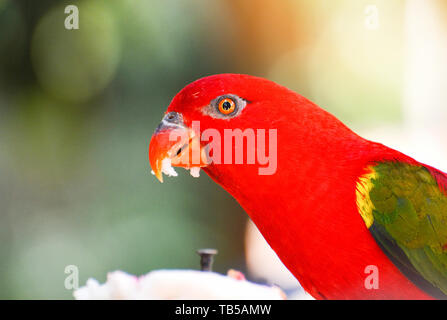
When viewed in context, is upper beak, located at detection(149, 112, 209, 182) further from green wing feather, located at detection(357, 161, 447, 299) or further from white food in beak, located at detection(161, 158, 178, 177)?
green wing feather, located at detection(357, 161, 447, 299)

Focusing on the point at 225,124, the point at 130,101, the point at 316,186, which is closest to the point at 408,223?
the point at 316,186

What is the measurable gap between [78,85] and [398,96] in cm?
72

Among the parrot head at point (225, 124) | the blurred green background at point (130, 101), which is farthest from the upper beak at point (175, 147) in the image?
the blurred green background at point (130, 101)

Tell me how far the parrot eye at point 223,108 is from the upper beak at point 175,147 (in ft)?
0.15

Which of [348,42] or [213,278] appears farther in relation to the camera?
[348,42]

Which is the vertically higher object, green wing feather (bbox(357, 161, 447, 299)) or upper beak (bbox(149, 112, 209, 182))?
upper beak (bbox(149, 112, 209, 182))

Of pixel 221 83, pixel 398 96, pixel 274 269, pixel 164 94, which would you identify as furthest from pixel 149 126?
pixel 398 96

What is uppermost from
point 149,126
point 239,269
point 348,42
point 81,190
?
point 348,42

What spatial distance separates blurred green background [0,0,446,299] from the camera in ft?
3.15

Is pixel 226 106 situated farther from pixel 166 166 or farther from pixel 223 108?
pixel 166 166

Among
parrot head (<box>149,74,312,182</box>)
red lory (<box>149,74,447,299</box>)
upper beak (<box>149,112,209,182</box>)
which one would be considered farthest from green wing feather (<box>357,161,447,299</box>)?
upper beak (<box>149,112,209,182</box>)

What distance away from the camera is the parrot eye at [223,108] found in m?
0.74
